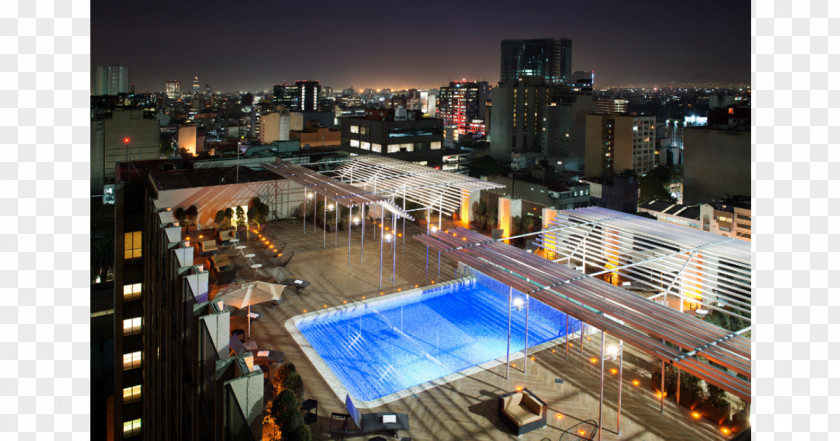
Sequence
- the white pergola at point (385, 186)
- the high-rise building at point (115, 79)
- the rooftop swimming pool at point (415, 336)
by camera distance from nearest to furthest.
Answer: the rooftop swimming pool at point (415, 336) → the white pergola at point (385, 186) → the high-rise building at point (115, 79)

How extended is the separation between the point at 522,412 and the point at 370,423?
7.64 feet

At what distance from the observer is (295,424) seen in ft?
24.1

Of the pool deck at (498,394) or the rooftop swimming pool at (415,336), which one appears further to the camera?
the rooftop swimming pool at (415,336)

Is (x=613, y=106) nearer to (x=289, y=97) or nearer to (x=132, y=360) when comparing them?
(x=289, y=97)

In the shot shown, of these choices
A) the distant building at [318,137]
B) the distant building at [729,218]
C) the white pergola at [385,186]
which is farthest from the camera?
the distant building at [318,137]

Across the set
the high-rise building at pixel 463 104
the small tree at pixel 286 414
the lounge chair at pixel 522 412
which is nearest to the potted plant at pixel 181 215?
the small tree at pixel 286 414

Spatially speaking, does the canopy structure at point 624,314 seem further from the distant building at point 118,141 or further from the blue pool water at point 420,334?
the distant building at point 118,141

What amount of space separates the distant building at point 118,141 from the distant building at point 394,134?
19402 mm

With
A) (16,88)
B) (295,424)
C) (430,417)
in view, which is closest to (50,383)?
(16,88)

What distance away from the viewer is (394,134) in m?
56.0

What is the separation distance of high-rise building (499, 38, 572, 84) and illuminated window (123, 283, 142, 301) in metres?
181

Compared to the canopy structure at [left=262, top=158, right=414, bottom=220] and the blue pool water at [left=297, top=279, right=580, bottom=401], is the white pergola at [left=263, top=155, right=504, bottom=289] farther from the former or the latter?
the blue pool water at [left=297, top=279, right=580, bottom=401]

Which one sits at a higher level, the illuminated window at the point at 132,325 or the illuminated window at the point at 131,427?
the illuminated window at the point at 132,325

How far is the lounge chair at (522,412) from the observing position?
8430mm
